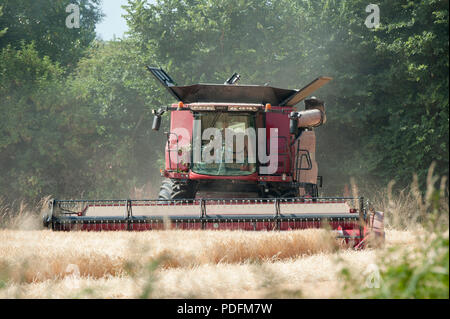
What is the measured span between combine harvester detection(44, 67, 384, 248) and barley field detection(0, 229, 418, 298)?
0.55 metres

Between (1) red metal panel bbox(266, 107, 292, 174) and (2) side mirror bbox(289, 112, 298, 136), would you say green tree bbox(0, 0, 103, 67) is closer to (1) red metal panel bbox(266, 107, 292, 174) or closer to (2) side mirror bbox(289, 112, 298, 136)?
(1) red metal panel bbox(266, 107, 292, 174)

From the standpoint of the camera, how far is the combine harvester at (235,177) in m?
8.07

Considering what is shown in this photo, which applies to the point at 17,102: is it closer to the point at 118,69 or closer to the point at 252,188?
the point at 118,69

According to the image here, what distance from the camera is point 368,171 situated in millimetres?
17734

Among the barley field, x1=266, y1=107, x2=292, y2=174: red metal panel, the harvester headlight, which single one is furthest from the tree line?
the barley field

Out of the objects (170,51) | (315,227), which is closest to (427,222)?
(315,227)

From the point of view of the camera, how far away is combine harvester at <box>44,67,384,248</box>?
8.07 m

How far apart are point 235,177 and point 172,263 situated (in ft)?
10.6

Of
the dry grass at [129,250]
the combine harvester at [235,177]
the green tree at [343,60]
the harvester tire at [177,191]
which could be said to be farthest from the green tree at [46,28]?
the dry grass at [129,250]

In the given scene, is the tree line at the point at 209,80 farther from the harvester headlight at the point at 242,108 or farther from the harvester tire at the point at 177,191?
the harvester tire at the point at 177,191

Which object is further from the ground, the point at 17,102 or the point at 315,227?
the point at 17,102

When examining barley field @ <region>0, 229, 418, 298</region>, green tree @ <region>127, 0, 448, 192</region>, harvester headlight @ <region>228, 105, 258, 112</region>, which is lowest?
barley field @ <region>0, 229, 418, 298</region>

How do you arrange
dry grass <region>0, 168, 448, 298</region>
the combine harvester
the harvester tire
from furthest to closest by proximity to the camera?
the harvester tire, the combine harvester, dry grass <region>0, 168, 448, 298</region>

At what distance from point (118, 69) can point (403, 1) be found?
10012 millimetres
